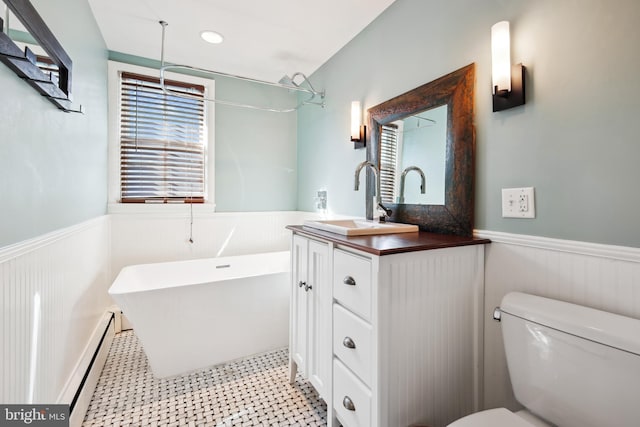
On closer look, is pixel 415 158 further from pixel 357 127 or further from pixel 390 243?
pixel 390 243

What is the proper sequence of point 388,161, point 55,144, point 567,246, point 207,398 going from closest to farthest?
point 567,246
point 55,144
point 207,398
point 388,161

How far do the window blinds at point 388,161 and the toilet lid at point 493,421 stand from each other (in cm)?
114

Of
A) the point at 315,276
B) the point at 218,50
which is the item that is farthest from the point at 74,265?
the point at 218,50

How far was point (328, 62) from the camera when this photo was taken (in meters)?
2.55

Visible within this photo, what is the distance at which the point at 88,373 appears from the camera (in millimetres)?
1650

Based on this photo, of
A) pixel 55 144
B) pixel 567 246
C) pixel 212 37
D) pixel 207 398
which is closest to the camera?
pixel 567 246

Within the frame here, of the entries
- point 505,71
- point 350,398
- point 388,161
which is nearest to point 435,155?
point 388,161

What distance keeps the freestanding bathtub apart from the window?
0.76 metres

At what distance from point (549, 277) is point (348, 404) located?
941mm

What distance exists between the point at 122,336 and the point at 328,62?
2948 mm

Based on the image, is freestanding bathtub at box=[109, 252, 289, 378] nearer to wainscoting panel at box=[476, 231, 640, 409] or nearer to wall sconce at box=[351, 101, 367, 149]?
wall sconce at box=[351, 101, 367, 149]

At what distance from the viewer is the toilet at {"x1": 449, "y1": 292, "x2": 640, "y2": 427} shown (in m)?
0.77

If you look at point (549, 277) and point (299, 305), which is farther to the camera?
point (299, 305)

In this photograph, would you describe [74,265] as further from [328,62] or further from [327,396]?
[328,62]
